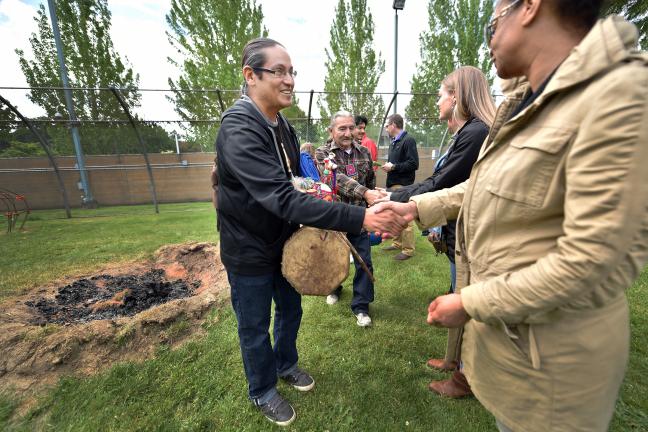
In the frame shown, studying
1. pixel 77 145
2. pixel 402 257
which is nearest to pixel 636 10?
pixel 402 257

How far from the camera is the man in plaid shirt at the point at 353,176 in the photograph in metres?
3.63

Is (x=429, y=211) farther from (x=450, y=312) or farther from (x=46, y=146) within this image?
(x=46, y=146)

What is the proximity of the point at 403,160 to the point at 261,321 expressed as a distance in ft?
14.6

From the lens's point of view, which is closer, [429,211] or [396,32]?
[429,211]

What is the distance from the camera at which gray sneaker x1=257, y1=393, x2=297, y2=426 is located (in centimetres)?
228

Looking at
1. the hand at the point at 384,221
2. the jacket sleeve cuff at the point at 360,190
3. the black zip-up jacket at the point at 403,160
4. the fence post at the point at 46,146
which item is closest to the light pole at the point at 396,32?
the black zip-up jacket at the point at 403,160

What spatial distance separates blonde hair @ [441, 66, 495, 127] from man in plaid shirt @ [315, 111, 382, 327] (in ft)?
4.41

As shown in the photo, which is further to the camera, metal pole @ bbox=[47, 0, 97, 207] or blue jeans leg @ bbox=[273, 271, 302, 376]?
metal pole @ bbox=[47, 0, 97, 207]

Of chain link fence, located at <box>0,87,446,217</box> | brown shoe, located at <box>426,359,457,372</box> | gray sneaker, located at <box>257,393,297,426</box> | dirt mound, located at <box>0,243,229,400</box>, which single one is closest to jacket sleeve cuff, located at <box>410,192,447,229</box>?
brown shoe, located at <box>426,359,457,372</box>

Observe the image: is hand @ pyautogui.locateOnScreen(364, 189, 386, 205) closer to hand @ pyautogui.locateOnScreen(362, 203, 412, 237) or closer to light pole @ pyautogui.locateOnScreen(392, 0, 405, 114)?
hand @ pyautogui.locateOnScreen(362, 203, 412, 237)

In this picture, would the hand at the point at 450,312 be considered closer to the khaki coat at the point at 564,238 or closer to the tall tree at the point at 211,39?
the khaki coat at the point at 564,238

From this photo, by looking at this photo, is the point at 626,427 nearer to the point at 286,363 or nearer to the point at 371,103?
the point at 286,363

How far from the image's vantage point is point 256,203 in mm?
1940

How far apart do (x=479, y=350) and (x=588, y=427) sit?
0.40 meters
